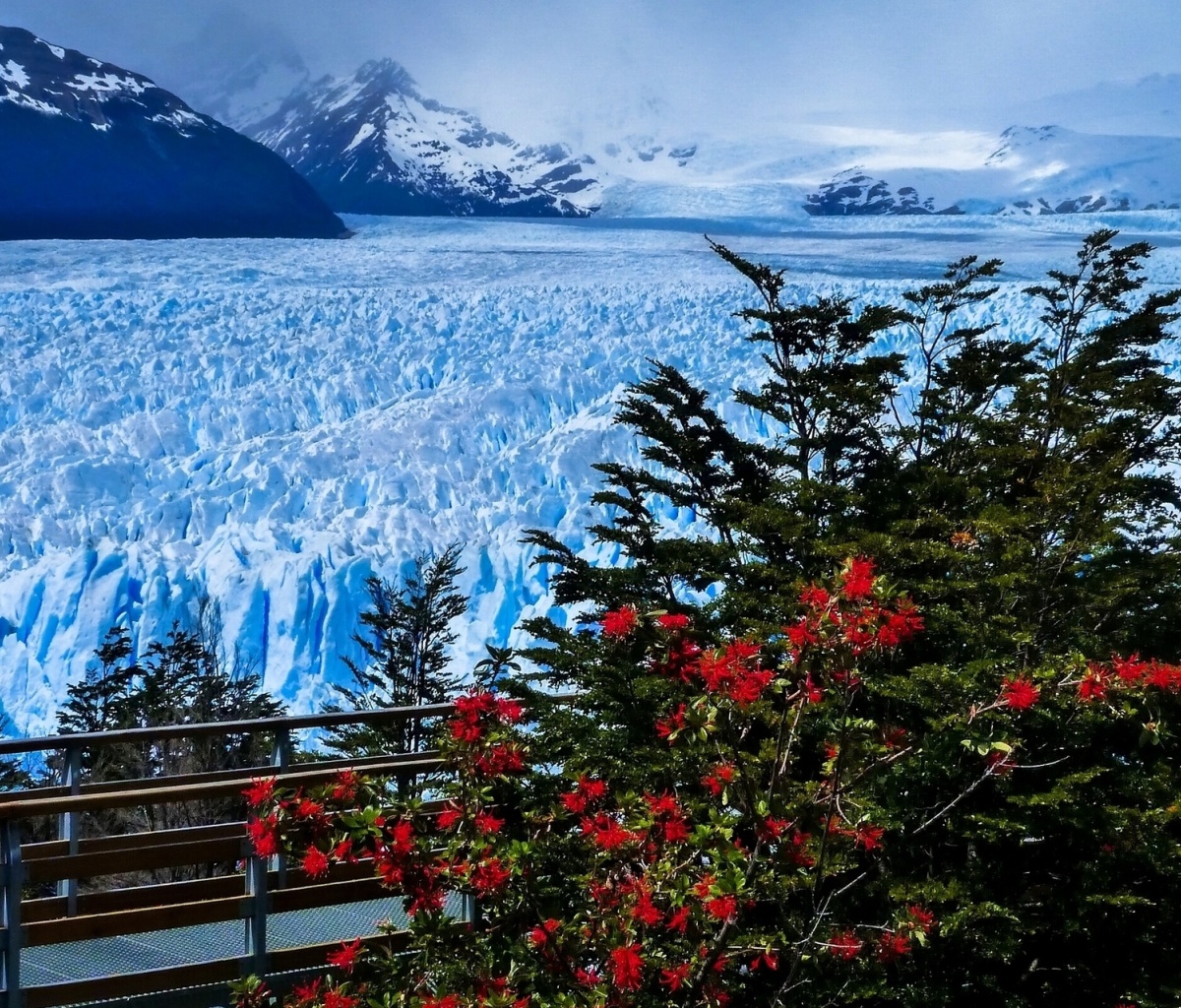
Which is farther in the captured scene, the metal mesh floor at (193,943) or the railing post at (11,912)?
the metal mesh floor at (193,943)

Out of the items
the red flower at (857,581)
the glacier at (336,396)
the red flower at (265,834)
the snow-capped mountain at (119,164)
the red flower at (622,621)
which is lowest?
the glacier at (336,396)

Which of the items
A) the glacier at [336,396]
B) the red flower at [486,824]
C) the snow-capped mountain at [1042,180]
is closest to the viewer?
the red flower at [486,824]

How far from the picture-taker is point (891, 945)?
3451 mm

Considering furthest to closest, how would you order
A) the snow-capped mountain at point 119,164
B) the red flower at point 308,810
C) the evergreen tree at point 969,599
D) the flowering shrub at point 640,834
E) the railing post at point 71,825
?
the snow-capped mountain at point 119,164 < the evergreen tree at point 969,599 < the railing post at point 71,825 < the red flower at point 308,810 < the flowering shrub at point 640,834

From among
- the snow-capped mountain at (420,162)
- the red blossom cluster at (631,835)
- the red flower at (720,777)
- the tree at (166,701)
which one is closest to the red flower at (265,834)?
the red blossom cluster at (631,835)

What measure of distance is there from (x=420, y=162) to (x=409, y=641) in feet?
30.2

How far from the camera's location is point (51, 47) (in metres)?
15.5

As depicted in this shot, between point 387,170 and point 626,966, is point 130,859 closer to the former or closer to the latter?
point 626,966

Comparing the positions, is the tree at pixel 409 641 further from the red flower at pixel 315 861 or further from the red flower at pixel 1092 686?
the red flower at pixel 1092 686

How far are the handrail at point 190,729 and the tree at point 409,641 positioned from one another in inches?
323

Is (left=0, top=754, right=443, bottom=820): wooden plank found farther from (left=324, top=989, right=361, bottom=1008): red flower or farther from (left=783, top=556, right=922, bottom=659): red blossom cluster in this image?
(left=783, top=556, right=922, bottom=659): red blossom cluster

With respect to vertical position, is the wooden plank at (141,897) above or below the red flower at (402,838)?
below

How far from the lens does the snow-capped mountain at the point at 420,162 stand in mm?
17844

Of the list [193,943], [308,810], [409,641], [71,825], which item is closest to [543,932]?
[308,810]
